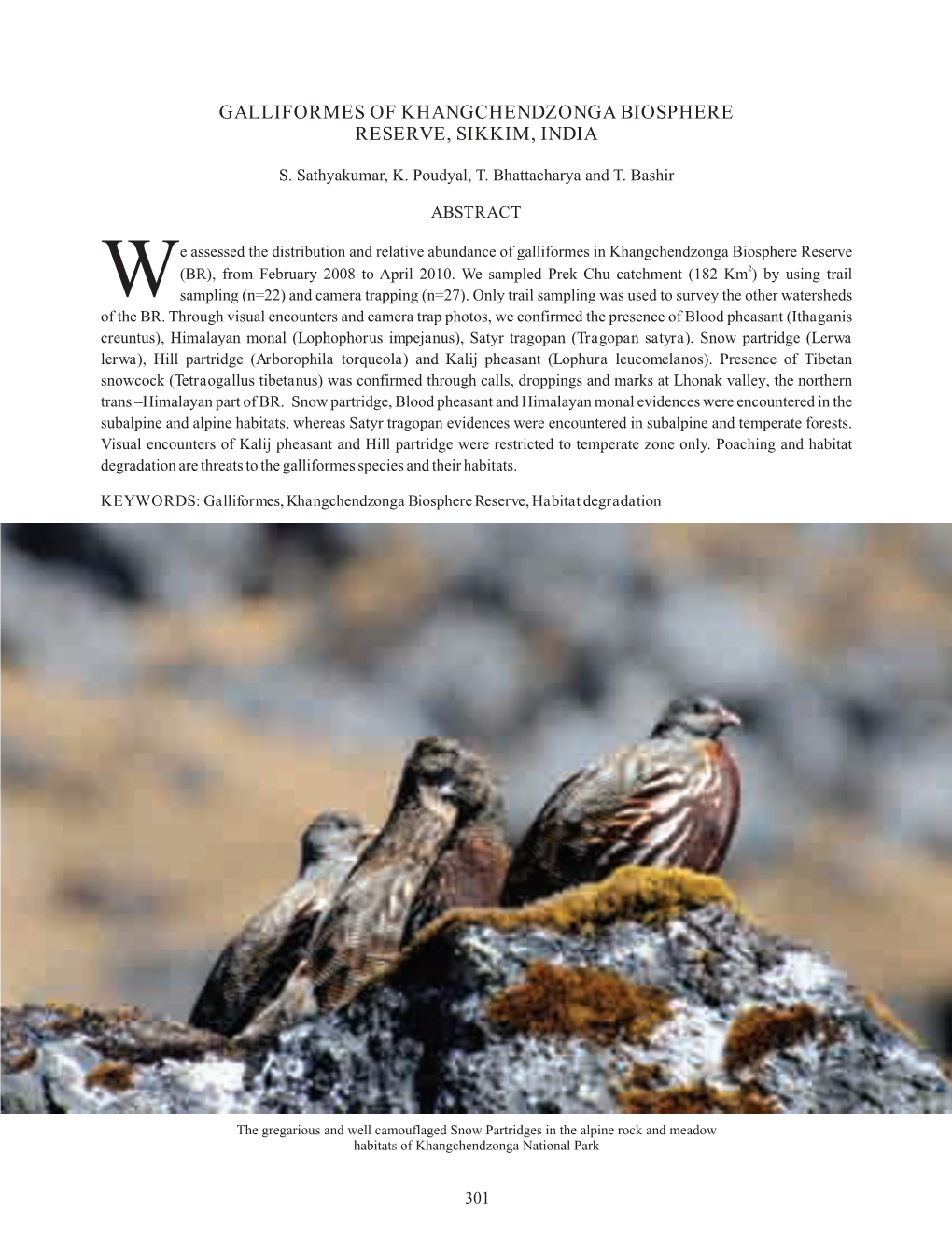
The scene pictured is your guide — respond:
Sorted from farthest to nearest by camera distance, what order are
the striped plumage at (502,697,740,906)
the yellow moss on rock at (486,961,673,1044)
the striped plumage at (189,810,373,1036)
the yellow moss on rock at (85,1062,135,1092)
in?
the striped plumage at (189,810,373,1036), the striped plumage at (502,697,740,906), the yellow moss on rock at (85,1062,135,1092), the yellow moss on rock at (486,961,673,1044)

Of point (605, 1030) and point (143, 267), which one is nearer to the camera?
point (605, 1030)

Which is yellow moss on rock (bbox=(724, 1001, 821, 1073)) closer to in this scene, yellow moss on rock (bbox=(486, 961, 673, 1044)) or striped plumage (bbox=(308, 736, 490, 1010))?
yellow moss on rock (bbox=(486, 961, 673, 1044))

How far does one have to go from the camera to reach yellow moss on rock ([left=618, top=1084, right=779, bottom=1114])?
13.0 m

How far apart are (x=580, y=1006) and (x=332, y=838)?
6596mm

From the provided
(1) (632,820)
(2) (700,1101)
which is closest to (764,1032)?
(2) (700,1101)

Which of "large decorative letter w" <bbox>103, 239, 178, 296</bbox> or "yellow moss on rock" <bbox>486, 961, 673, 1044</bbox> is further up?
"large decorative letter w" <bbox>103, 239, 178, 296</bbox>

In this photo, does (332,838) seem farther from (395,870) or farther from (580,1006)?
(580,1006)

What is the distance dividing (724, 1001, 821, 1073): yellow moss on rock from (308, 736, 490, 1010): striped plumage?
361cm

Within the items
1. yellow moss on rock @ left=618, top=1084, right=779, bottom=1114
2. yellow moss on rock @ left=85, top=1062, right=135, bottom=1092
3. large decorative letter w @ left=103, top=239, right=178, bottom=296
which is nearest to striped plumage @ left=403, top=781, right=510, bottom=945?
yellow moss on rock @ left=85, top=1062, right=135, bottom=1092

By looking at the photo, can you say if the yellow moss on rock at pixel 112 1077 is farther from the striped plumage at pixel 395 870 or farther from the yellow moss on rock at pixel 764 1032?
the yellow moss on rock at pixel 764 1032

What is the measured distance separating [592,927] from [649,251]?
801cm

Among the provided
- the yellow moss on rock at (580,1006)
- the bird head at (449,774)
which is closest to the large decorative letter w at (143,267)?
the bird head at (449,774)

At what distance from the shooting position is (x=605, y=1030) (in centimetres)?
1305
